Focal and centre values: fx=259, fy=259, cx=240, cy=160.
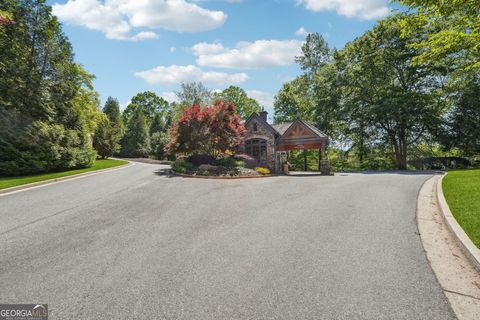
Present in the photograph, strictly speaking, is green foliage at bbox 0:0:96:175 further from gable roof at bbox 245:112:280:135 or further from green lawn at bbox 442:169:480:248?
green lawn at bbox 442:169:480:248

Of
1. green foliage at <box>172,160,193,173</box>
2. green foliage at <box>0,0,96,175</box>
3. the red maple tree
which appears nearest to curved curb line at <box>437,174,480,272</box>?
green foliage at <box>172,160,193,173</box>

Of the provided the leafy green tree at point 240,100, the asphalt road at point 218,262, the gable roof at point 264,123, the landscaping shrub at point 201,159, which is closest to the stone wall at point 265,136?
the gable roof at point 264,123

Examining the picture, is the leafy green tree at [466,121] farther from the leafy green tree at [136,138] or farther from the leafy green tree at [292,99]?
the leafy green tree at [136,138]

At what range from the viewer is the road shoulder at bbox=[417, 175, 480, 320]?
3.40 metres

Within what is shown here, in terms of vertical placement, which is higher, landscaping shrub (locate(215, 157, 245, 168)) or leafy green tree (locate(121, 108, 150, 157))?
leafy green tree (locate(121, 108, 150, 157))

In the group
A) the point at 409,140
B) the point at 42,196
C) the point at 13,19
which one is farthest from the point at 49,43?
Result: the point at 409,140

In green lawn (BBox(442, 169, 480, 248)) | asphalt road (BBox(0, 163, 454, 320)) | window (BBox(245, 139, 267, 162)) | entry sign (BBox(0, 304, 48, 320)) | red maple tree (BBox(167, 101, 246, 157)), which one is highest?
red maple tree (BBox(167, 101, 246, 157))

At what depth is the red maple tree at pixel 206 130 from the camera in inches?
819

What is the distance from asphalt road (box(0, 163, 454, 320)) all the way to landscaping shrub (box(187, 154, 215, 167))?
520 inches

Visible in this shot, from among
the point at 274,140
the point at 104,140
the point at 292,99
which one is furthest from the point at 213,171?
the point at 292,99

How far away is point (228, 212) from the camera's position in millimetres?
8062

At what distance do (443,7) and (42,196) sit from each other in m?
15.4

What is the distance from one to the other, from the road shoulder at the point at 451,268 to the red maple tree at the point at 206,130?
15661mm

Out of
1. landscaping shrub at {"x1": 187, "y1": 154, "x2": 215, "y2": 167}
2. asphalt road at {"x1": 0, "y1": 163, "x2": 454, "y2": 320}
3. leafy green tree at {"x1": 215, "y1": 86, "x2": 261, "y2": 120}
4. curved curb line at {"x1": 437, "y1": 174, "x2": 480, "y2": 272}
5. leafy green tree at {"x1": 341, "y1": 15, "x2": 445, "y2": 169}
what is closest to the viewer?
asphalt road at {"x1": 0, "y1": 163, "x2": 454, "y2": 320}
